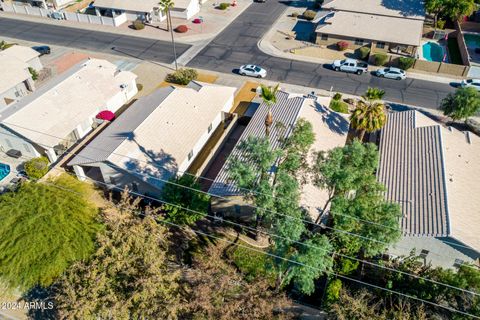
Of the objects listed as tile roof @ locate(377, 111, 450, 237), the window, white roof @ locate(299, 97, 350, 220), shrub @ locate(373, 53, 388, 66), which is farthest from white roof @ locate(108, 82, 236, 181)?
the window

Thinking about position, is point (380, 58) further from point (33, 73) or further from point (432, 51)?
point (33, 73)

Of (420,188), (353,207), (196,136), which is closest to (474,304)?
(353,207)

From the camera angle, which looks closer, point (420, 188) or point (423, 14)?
point (420, 188)

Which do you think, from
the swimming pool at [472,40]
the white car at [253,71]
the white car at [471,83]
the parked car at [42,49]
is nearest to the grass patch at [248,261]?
the white car at [253,71]

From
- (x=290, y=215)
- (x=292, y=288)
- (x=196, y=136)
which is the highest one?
(x=290, y=215)

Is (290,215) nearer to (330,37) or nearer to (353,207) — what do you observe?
(353,207)

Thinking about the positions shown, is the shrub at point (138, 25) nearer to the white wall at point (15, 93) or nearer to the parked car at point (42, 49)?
the parked car at point (42, 49)

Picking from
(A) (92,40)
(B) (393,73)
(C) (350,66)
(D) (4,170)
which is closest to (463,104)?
(B) (393,73)
